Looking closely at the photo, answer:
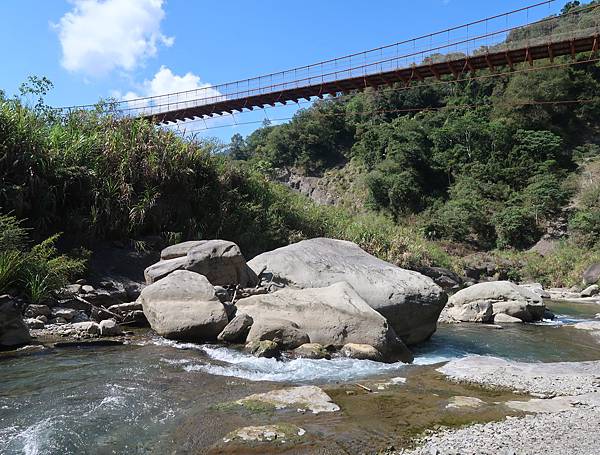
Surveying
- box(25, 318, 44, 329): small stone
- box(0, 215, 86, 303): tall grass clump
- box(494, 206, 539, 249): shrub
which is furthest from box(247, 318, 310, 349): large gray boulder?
box(494, 206, 539, 249): shrub

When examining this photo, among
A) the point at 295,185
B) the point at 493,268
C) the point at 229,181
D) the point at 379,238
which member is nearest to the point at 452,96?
the point at 295,185

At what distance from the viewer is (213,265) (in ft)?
34.4

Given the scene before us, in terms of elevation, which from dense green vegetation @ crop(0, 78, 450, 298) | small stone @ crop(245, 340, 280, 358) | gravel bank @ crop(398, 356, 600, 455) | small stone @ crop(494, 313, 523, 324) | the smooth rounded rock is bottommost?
small stone @ crop(494, 313, 523, 324)

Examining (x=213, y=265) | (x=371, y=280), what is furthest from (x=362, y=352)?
(x=213, y=265)

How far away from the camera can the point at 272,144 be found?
2864 inches

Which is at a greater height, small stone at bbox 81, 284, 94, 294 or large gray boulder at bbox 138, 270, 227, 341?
small stone at bbox 81, 284, 94, 294

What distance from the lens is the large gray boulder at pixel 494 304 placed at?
14.6 meters

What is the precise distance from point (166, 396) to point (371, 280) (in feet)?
18.3

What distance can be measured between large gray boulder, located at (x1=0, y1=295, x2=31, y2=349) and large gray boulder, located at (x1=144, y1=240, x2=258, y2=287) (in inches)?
121

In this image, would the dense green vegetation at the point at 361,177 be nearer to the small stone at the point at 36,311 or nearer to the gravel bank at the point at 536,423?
the small stone at the point at 36,311

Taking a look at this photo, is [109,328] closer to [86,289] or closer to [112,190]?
[86,289]

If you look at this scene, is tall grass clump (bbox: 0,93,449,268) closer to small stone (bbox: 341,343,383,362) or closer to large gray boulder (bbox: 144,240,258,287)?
large gray boulder (bbox: 144,240,258,287)

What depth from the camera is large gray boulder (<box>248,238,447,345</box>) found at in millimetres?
9797

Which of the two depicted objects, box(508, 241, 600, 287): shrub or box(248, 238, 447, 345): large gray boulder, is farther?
box(508, 241, 600, 287): shrub
